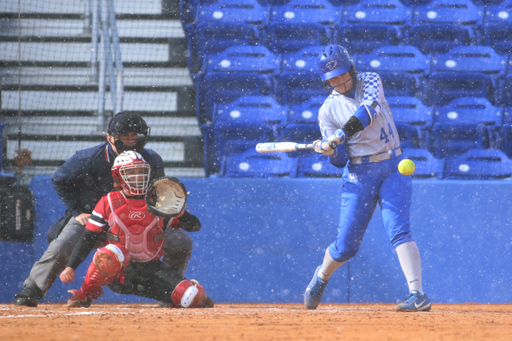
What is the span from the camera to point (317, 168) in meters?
5.51

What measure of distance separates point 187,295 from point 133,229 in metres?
0.51

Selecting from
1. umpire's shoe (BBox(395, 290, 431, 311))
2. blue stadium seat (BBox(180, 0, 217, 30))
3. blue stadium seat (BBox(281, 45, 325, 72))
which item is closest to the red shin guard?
umpire's shoe (BBox(395, 290, 431, 311))

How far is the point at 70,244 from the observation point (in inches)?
153

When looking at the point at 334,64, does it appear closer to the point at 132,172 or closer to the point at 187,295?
the point at 132,172

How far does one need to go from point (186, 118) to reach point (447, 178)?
259cm

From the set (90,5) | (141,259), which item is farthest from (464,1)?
(141,259)

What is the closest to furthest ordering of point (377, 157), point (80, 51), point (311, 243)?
point (377, 157), point (311, 243), point (80, 51)

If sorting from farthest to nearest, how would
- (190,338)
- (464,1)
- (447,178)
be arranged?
(464,1) < (447,178) < (190,338)

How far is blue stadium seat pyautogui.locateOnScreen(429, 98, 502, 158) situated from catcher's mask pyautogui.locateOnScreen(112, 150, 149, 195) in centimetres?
319

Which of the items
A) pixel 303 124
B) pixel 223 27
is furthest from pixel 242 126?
pixel 223 27

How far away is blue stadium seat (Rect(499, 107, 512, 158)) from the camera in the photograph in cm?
581

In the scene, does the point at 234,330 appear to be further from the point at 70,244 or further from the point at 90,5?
the point at 90,5

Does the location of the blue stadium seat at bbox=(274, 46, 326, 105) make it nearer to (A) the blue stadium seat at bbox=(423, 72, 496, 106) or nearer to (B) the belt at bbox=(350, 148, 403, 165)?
(A) the blue stadium seat at bbox=(423, 72, 496, 106)

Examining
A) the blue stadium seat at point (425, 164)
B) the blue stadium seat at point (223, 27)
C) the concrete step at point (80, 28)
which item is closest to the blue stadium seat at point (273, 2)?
the blue stadium seat at point (223, 27)
